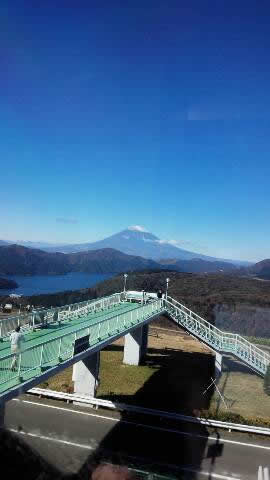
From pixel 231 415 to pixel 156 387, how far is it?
23.6ft

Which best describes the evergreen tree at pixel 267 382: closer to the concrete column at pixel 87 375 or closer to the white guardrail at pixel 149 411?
the white guardrail at pixel 149 411

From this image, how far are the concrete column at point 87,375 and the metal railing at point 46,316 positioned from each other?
2987 millimetres

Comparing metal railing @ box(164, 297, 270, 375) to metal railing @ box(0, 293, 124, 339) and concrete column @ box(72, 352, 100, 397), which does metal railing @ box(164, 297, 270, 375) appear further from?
concrete column @ box(72, 352, 100, 397)

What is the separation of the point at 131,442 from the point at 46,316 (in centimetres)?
814

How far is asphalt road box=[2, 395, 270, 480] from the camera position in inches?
759

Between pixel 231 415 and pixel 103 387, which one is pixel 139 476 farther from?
pixel 103 387

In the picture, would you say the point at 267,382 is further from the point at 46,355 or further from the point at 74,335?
the point at 46,355

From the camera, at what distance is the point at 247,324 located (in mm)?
76625

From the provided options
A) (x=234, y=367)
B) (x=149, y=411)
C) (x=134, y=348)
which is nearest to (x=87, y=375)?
(x=149, y=411)

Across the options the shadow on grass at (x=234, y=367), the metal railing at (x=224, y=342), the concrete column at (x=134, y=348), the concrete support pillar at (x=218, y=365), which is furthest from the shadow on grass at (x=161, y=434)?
the shadow on grass at (x=234, y=367)

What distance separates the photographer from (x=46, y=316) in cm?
2478

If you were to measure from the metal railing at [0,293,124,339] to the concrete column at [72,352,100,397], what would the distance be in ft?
9.80

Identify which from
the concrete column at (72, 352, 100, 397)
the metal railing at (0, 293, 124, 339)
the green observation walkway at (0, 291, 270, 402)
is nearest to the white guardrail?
the concrete column at (72, 352, 100, 397)

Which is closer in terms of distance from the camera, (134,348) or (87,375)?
(87,375)
